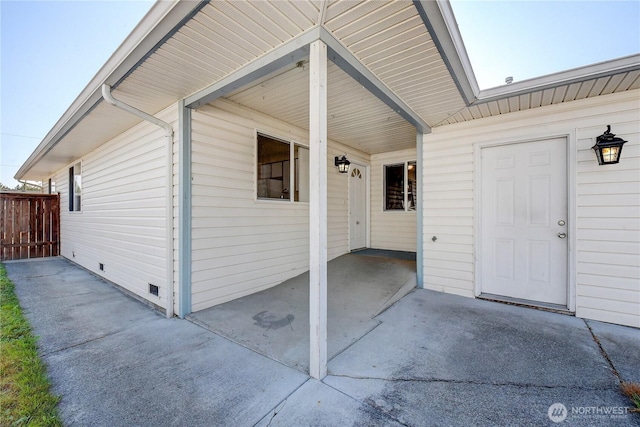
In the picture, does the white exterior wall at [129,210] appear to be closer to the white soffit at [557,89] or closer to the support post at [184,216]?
the support post at [184,216]

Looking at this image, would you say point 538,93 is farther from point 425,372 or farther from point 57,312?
point 57,312

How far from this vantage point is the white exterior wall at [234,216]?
10.9ft

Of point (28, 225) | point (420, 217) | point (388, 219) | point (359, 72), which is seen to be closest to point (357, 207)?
point (388, 219)

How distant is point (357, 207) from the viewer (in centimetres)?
622

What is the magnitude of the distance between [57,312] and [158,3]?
13.3 feet

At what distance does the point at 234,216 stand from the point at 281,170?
125 centimetres

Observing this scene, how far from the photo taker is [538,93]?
3049mm

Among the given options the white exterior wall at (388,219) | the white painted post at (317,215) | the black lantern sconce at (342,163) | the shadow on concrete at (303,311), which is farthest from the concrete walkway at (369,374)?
the black lantern sconce at (342,163)

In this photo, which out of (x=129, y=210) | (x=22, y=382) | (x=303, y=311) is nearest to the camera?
(x=22, y=382)

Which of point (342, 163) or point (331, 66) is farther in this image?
point (342, 163)

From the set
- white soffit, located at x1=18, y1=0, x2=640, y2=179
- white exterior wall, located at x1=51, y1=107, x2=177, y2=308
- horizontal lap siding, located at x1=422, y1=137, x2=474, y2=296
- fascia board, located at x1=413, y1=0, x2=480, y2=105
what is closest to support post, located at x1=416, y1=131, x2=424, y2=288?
horizontal lap siding, located at x1=422, y1=137, x2=474, y2=296

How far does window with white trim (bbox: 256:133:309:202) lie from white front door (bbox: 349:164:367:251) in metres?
1.56

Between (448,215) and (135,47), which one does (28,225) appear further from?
(448,215)

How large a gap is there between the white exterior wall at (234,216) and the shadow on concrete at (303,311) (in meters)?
0.30
